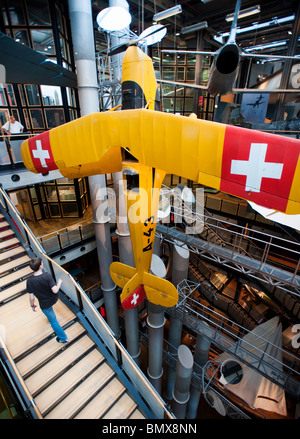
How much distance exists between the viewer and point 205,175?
247cm

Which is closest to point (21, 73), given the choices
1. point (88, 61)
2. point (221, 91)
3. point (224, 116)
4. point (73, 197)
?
point (88, 61)

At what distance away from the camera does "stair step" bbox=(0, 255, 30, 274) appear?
452 centimetres

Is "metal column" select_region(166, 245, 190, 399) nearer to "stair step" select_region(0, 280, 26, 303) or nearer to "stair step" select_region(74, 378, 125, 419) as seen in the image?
"stair step" select_region(74, 378, 125, 419)

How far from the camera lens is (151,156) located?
2852mm

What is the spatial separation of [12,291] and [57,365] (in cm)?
174

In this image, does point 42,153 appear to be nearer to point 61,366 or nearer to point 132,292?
point 132,292

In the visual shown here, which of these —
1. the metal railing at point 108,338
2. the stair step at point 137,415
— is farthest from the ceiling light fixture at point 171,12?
the stair step at point 137,415

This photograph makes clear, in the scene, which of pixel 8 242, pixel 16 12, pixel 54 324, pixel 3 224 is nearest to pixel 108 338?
pixel 54 324

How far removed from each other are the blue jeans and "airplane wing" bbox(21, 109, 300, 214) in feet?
7.97

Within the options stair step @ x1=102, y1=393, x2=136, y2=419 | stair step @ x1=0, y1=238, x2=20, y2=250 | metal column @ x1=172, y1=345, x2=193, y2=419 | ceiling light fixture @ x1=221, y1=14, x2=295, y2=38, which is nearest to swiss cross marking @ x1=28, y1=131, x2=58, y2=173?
stair step @ x1=0, y1=238, x2=20, y2=250

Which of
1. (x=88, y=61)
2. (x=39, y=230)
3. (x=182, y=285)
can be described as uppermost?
(x=88, y=61)

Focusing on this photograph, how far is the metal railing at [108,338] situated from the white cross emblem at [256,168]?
3.17 metres
